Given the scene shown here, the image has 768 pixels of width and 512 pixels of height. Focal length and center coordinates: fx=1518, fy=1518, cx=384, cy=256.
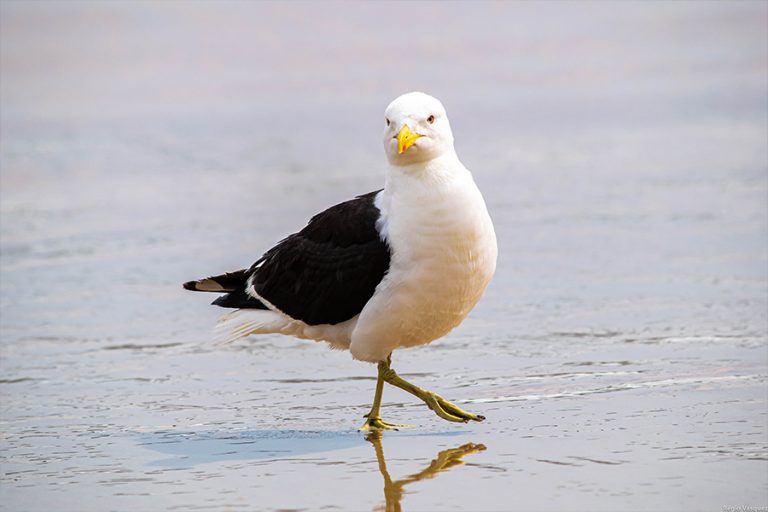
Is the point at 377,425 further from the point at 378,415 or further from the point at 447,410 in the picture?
the point at 447,410

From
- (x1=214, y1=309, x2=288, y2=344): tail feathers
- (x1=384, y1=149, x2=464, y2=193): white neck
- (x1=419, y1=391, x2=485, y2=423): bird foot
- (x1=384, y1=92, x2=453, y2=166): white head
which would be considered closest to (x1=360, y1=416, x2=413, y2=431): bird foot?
(x1=419, y1=391, x2=485, y2=423): bird foot

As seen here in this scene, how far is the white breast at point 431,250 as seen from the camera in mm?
6402

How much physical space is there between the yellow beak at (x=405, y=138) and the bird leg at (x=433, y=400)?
1.17 m

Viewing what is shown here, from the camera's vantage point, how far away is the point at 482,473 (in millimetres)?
5730

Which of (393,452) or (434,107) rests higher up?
(434,107)

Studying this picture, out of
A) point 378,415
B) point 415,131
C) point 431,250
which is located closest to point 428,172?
point 415,131

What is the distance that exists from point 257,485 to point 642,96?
45.7 feet

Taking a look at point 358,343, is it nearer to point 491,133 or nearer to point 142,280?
point 142,280

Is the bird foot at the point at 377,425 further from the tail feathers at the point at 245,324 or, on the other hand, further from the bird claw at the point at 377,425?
the tail feathers at the point at 245,324

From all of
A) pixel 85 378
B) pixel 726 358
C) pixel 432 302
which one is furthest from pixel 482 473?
pixel 85 378

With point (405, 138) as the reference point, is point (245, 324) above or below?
below

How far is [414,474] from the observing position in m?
5.81

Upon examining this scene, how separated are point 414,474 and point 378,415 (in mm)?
1063

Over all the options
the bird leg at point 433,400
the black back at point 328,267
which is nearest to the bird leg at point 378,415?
the bird leg at point 433,400
